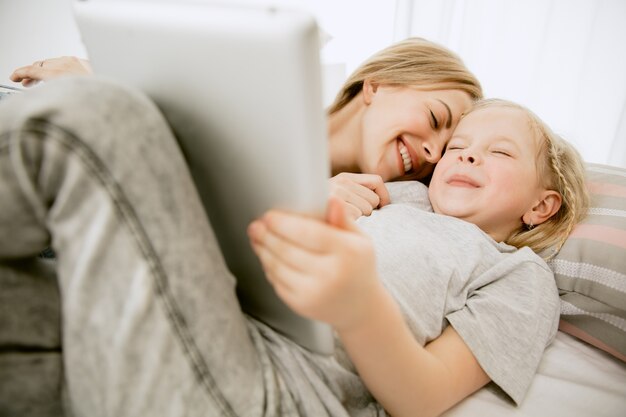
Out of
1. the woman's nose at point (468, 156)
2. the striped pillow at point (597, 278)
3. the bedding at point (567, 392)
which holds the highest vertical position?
the woman's nose at point (468, 156)

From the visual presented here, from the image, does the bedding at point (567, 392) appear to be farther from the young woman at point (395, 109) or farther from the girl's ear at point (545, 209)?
the young woman at point (395, 109)

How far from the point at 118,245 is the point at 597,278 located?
0.85 metres

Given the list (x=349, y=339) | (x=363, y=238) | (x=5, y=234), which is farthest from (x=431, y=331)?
(x=5, y=234)

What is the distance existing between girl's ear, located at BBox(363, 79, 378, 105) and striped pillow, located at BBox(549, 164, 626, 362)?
62 cm

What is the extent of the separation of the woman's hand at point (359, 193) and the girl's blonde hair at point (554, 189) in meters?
0.33

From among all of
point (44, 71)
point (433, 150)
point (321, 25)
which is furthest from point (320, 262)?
point (321, 25)

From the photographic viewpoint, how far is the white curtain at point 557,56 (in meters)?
1.54

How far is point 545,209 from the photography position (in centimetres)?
96

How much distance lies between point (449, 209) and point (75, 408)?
748mm

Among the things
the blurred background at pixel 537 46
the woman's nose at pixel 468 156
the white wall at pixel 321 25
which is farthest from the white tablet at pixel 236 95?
the white wall at pixel 321 25

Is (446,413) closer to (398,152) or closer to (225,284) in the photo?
(225,284)

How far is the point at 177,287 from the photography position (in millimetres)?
385

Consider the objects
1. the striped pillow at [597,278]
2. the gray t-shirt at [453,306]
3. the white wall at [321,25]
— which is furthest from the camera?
the white wall at [321,25]

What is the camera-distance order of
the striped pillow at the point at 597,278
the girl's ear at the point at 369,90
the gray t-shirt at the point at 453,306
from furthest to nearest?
the girl's ear at the point at 369,90, the striped pillow at the point at 597,278, the gray t-shirt at the point at 453,306
